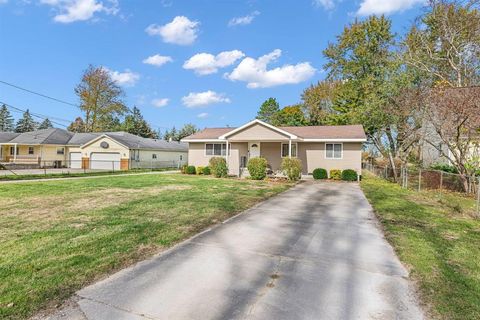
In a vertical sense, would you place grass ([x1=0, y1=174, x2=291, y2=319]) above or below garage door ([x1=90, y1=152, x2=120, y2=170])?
below

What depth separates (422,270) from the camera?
4.21 m

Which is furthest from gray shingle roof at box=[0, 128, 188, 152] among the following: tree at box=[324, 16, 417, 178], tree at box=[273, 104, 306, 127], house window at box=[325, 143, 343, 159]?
tree at box=[324, 16, 417, 178]

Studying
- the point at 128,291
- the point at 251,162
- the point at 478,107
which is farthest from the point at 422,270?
the point at 251,162

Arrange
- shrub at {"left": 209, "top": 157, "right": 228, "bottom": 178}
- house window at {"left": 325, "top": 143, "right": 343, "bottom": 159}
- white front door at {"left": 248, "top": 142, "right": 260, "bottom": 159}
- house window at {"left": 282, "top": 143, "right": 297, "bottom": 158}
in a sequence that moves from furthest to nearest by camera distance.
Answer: white front door at {"left": 248, "top": 142, "right": 260, "bottom": 159}
house window at {"left": 282, "top": 143, "right": 297, "bottom": 158}
house window at {"left": 325, "top": 143, "right": 343, "bottom": 159}
shrub at {"left": 209, "top": 157, "right": 228, "bottom": 178}

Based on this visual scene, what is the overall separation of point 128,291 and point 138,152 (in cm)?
2898

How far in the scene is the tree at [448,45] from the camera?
16.7m

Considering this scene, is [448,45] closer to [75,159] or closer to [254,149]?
[254,149]

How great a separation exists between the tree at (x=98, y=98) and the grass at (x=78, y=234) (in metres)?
37.2

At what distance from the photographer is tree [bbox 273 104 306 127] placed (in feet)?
141

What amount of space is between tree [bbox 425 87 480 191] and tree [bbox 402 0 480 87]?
2.04 m

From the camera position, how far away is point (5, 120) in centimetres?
7144

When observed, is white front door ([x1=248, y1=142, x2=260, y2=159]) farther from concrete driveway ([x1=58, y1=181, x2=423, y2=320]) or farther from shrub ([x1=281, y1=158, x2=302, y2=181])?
concrete driveway ([x1=58, y1=181, x2=423, y2=320])

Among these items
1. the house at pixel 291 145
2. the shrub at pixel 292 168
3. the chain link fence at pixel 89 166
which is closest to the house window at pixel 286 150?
the house at pixel 291 145

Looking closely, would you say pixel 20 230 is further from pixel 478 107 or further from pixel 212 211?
pixel 478 107
